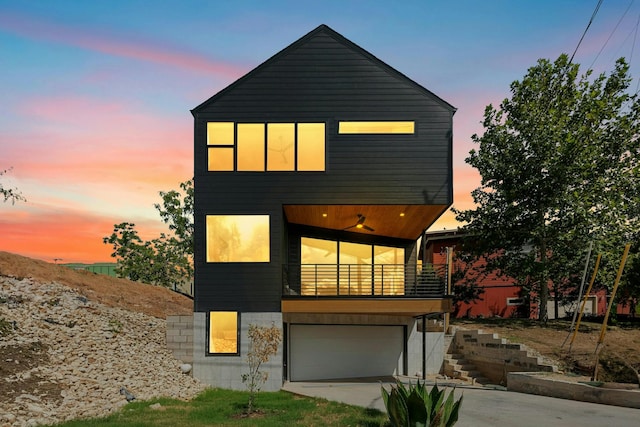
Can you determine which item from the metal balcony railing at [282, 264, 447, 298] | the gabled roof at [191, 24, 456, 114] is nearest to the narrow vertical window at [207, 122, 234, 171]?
the gabled roof at [191, 24, 456, 114]

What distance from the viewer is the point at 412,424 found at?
11547mm

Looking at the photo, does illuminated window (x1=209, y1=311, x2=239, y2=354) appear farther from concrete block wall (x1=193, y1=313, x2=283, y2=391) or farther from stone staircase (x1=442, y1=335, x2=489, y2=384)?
stone staircase (x1=442, y1=335, x2=489, y2=384)

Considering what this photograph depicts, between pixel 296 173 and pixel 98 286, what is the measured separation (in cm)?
1442

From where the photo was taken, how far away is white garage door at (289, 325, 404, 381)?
2423 cm

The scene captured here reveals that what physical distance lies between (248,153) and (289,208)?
2361 millimetres

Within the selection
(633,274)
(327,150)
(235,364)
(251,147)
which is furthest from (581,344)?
(251,147)

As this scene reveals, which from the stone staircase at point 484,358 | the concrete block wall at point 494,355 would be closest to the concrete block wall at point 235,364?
the stone staircase at point 484,358

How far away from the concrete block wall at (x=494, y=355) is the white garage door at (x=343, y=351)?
254 centimetres

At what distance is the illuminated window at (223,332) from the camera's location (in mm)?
21109

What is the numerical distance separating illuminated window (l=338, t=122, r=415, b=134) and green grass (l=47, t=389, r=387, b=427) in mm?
8962

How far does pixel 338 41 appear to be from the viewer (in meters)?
21.9

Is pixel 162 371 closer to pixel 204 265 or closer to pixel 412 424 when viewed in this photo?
pixel 204 265

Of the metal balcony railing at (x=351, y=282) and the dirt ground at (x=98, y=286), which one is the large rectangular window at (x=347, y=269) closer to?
the metal balcony railing at (x=351, y=282)

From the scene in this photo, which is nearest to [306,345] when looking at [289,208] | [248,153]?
[289,208]
